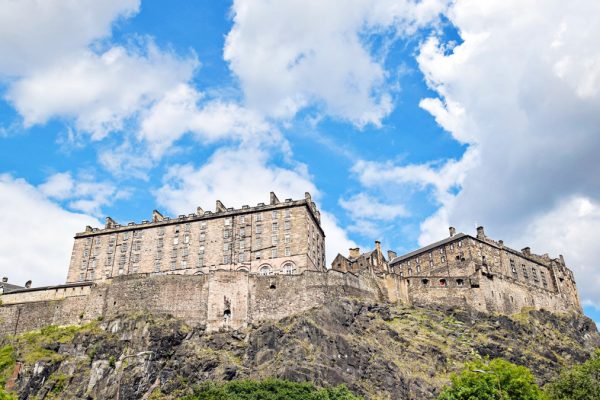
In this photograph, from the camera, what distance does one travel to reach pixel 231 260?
8944cm

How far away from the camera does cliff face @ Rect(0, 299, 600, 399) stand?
67500 millimetres

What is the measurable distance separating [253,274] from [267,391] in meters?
21.0

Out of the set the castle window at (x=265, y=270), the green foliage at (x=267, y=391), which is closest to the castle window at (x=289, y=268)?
the castle window at (x=265, y=270)

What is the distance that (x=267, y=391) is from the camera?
60.6 m

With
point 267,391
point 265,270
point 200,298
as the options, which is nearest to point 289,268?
point 265,270

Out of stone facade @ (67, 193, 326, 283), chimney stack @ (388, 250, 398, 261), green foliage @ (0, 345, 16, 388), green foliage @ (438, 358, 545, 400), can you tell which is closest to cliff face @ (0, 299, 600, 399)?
green foliage @ (0, 345, 16, 388)

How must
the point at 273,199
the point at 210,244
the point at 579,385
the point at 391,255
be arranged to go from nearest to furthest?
1. the point at 579,385
2. the point at 210,244
3. the point at 273,199
4. the point at 391,255

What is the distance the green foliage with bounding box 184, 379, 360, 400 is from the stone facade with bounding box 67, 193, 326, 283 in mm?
25056

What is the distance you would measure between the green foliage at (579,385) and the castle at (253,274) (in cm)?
2777

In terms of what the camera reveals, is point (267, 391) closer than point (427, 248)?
Yes

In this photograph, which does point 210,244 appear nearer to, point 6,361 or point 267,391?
point 6,361

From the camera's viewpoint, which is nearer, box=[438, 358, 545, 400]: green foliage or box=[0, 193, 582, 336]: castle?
box=[438, 358, 545, 400]: green foliage

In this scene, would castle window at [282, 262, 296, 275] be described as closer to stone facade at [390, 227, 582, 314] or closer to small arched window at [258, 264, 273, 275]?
small arched window at [258, 264, 273, 275]

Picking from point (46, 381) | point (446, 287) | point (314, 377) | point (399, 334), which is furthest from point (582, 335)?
point (46, 381)
